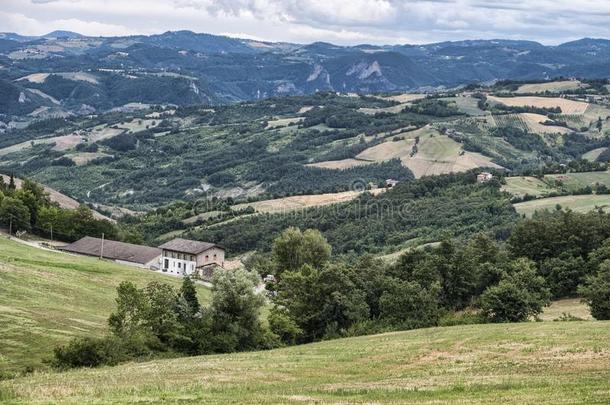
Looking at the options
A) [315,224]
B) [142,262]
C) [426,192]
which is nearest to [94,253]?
[142,262]

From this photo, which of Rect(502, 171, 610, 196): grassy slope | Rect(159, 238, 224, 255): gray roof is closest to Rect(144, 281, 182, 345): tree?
Rect(159, 238, 224, 255): gray roof

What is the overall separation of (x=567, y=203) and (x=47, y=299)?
11801 centimetres

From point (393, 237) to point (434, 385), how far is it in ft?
396

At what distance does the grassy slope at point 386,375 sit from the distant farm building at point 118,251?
210ft

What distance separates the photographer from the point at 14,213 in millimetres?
108625

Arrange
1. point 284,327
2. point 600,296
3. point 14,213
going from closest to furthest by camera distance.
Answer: point 600,296 < point 284,327 < point 14,213

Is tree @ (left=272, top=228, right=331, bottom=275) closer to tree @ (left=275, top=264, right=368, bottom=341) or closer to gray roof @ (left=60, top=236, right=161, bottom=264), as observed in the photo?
gray roof @ (left=60, top=236, right=161, bottom=264)

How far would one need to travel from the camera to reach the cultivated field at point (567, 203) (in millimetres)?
144875

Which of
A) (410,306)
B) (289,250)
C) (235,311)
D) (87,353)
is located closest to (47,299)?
(235,311)

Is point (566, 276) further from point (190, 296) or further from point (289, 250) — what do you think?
point (190, 296)

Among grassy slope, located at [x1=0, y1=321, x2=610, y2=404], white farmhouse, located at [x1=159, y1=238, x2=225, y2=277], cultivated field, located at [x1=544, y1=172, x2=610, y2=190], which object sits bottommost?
white farmhouse, located at [x1=159, y1=238, x2=225, y2=277]

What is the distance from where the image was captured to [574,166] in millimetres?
199375

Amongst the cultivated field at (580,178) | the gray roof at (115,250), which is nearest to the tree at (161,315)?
the gray roof at (115,250)

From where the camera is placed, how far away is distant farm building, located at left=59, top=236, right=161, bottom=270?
358 feet
